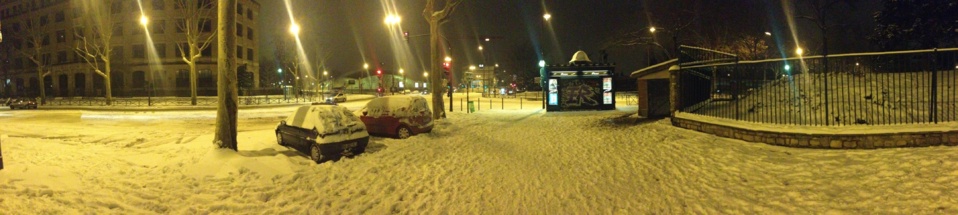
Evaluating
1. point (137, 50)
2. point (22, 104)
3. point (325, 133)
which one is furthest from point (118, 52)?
point (325, 133)

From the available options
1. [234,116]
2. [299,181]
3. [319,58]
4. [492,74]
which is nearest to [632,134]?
[299,181]

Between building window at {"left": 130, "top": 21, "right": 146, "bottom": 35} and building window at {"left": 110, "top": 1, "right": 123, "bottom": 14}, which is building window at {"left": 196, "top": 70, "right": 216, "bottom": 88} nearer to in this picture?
building window at {"left": 130, "top": 21, "right": 146, "bottom": 35}

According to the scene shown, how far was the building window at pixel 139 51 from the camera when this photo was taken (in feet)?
212

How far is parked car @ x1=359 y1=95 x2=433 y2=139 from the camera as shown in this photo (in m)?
14.2

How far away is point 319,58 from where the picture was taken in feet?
224

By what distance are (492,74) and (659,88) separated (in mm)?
78749

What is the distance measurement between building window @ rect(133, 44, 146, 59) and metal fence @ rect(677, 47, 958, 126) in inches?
2775

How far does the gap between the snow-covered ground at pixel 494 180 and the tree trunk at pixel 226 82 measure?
0.51 m

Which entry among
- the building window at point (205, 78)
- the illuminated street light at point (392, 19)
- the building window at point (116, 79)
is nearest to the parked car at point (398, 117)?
the illuminated street light at point (392, 19)

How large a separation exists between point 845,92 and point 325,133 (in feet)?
40.0

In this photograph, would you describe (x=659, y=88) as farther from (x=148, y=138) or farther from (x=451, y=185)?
(x=148, y=138)

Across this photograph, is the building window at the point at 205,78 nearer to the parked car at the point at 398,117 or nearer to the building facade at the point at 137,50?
the building facade at the point at 137,50

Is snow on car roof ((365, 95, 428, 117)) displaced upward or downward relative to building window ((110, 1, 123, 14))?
downward

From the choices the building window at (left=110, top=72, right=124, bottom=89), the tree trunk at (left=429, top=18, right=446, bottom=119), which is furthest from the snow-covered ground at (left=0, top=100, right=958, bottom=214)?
the building window at (left=110, top=72, right=124, bottom=89)
